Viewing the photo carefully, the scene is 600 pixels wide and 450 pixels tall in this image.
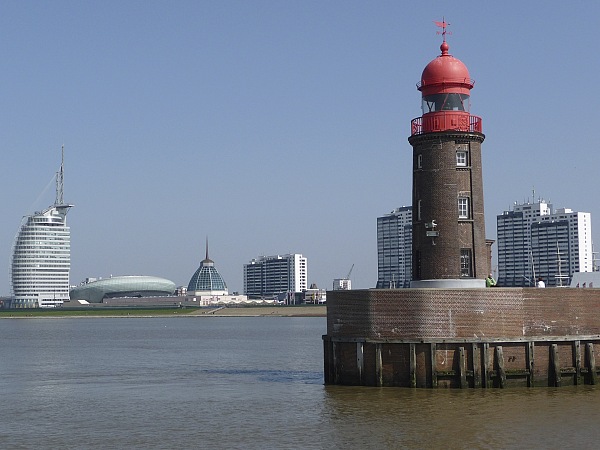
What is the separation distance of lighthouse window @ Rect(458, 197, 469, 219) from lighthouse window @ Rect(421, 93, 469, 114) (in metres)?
4.87

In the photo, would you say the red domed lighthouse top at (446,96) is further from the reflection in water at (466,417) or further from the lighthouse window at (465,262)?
the reflection in water at (466,417)

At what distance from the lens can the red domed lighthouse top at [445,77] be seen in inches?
1861

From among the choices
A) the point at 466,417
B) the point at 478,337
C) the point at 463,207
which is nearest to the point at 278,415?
the point at 466,417

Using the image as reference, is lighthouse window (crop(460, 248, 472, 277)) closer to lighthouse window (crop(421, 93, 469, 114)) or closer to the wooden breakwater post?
the wooden breakwater post

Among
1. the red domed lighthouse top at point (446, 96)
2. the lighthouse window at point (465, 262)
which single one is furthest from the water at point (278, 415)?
the red domed lighthouse top at point (446, 96)

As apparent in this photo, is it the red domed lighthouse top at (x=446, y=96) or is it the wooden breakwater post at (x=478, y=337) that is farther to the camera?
the red domed lighthouse top at (x=446, y=96)

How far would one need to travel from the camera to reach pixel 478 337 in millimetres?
41438

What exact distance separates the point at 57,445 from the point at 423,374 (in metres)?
17.1

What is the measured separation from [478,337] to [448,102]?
529 inches

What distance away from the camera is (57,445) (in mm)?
33781

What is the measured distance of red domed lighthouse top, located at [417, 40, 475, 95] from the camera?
155ft

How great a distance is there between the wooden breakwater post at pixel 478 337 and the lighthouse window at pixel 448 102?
11.1 metres

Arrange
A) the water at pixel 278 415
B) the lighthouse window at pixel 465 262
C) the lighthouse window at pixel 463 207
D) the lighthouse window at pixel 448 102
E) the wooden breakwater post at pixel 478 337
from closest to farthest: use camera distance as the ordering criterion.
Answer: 1. the water at pixel 278 415
2. the wooden breakwater post at pixel 478 337
3. the lighthouse window at pixel 465 262
4. the lighthouse window at pixel 463 207
5. the lighthouse window at pixel 448 102

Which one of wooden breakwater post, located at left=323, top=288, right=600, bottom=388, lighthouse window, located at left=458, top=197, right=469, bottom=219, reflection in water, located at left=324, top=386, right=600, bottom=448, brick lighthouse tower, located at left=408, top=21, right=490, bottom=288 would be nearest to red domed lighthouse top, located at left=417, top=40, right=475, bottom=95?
brick lighthouse tower, located at left=408, top=21, right=490, bottom=288
